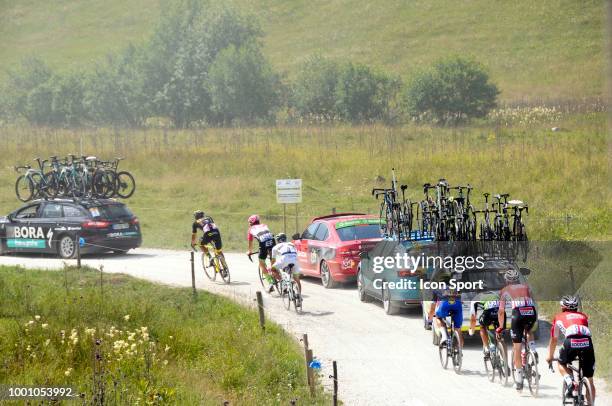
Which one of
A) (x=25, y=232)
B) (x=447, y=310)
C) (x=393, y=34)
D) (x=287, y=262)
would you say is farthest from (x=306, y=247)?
(x=393, y=34)

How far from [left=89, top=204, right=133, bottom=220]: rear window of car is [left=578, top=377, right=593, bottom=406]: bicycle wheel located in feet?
58.9

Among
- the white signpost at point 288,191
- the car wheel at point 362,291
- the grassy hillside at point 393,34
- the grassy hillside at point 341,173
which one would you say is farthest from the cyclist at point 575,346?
the grassy hillside at point 393,34

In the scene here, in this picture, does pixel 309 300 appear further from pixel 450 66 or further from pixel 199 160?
pixel 450 66

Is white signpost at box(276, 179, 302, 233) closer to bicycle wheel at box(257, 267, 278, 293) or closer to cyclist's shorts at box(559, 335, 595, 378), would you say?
bicycle wheel at box(257, 267, 278, 293)

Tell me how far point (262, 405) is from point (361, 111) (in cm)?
6646

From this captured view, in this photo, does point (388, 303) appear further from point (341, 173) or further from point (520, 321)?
point (341, 173)

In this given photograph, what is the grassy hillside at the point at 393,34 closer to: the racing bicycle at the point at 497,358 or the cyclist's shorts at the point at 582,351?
the racing bicycle at the point at 497,358

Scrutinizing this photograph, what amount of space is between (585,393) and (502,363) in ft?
6.85

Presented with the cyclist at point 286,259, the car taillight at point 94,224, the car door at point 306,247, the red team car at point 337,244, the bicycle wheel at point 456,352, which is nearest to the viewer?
the bicycle wheel at point 456,352

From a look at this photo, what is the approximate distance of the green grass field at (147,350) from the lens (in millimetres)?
11844

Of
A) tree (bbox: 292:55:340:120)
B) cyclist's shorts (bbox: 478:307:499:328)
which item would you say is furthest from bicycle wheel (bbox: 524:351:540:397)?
tree (bbox: 292:55:340:120)

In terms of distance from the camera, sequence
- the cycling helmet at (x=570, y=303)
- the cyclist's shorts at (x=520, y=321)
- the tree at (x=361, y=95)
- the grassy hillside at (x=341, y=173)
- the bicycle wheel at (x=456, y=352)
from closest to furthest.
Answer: the cycling helmet at (x=570, y=303), the cyclist's shorts at (x=520, y=321), the bicycle wheel at (x=456, y=352), the grassy hillside at (x=341, y=173), the tree at (x=361, y=95)

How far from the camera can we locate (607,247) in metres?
23.3

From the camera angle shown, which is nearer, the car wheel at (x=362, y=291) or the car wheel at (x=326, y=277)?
the car wheel at (x=362, y=291)
